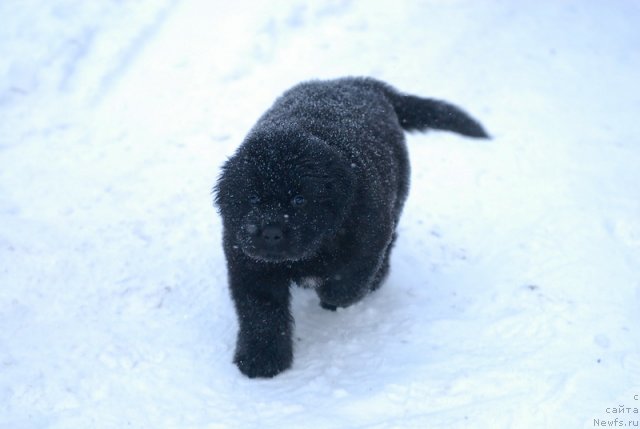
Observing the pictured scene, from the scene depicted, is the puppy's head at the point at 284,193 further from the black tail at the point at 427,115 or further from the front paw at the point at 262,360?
the black tail at the point at 427,115

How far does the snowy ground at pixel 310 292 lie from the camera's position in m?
3.76

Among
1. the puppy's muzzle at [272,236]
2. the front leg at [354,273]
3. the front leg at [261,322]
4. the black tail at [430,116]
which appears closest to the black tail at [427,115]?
the black tail at [430,116]

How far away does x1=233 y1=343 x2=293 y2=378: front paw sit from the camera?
3977mm

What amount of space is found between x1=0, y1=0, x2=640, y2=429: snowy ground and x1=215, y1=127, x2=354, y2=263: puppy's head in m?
1.03

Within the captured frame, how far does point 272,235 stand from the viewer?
11.1ft

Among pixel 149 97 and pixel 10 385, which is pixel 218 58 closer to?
pixel 149 97

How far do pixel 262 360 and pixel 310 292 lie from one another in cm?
107

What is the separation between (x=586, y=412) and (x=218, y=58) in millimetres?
5944

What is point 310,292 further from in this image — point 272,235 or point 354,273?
point 272,235

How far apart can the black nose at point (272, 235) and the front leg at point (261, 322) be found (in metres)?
0.54

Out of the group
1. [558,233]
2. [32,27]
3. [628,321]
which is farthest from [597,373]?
[32,27]

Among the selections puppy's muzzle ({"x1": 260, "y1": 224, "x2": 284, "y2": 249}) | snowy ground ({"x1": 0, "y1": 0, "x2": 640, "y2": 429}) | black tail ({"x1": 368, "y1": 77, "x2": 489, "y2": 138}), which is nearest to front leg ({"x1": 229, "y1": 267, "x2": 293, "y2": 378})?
snowy ground ({"x1": 0, "y1": 0, "x2": 640, "y2": 429})

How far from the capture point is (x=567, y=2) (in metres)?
9.92

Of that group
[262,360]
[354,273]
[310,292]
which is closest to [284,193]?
[354,273]
